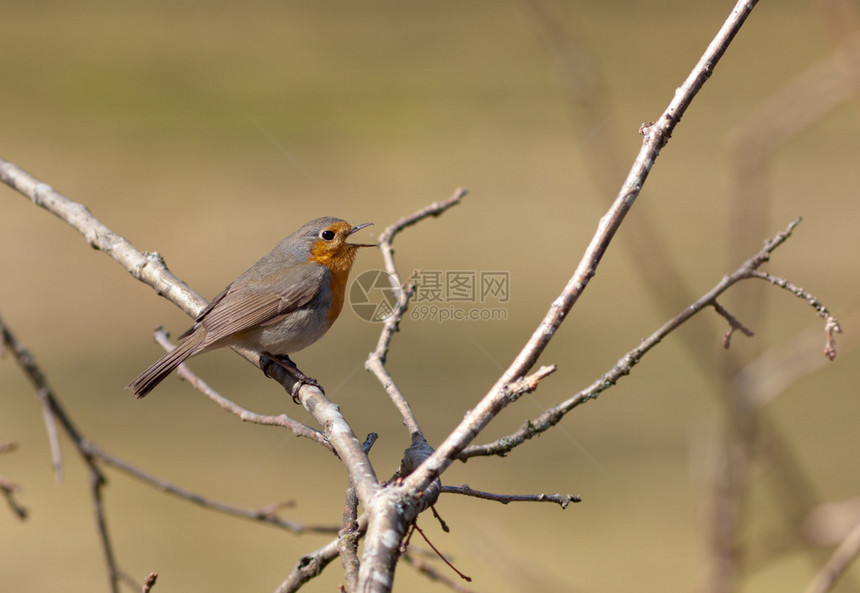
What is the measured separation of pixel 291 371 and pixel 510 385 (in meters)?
1.68

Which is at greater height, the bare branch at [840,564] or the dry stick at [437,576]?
the dry stick at [437,576]

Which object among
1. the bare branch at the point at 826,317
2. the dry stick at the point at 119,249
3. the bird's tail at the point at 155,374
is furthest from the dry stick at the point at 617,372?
the bird's tail at the point at 155,374

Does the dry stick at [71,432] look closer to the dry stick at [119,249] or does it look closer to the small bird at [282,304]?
the dry stick at [119,249]

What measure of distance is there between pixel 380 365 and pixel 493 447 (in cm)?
71

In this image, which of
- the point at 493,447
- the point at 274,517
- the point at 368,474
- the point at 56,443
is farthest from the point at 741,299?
the point at 56,443

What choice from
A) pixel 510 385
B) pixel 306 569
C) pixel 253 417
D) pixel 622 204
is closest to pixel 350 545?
pixel 306 569

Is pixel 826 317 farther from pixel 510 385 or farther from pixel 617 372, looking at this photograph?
pixel 510 385

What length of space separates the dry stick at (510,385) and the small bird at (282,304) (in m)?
1.52

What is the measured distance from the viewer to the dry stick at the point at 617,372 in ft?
4.13

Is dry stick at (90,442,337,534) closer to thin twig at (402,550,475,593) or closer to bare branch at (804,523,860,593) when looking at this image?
thin twig at (402,550,475,593)

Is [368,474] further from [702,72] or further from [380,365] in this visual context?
[702,72]

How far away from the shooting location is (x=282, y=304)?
317 centimetres

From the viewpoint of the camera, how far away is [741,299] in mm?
1791

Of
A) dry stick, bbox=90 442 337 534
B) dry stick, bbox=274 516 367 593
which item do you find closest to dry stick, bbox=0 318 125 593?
dry stick, bbox=90 442 337 534
